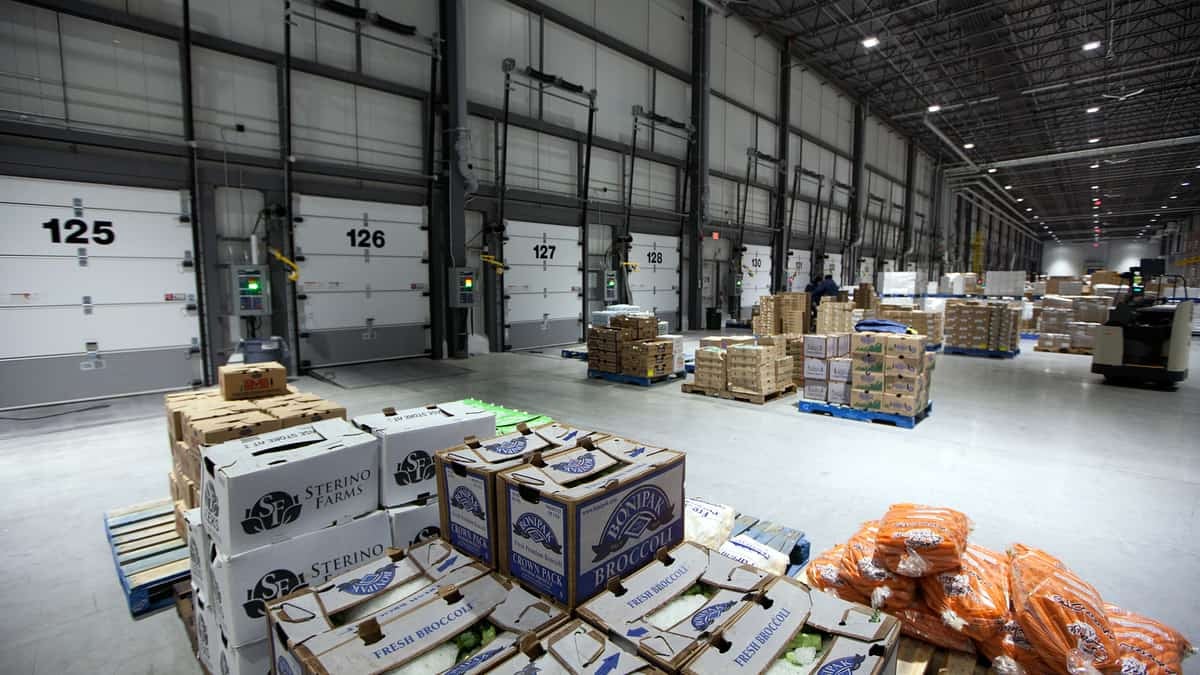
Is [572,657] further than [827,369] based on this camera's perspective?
No

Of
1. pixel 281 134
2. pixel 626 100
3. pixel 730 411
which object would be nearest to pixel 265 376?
pixel 730 411

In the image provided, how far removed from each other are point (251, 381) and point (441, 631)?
122 inches

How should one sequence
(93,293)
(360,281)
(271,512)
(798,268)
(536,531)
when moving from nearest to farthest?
1. (536,531)
2. (271,512)
3. (93,293)
4. (360,281)
5. (798,268)

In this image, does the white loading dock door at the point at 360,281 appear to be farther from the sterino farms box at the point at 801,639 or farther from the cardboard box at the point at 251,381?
the sterino farms box at the point at 801,639

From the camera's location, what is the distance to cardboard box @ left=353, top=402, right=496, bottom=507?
8.26 ft

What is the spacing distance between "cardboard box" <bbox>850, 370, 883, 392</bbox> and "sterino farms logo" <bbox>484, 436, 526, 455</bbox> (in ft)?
20.0

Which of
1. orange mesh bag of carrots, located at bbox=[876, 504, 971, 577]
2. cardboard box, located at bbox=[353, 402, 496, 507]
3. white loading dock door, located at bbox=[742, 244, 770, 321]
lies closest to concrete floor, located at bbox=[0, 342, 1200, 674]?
orange mesh bag of carrots, located at bbox=[876, 504, 971, 577]

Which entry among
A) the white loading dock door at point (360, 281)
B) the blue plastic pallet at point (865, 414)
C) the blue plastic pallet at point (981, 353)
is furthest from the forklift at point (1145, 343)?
the white loading dock door at point (360, 281)

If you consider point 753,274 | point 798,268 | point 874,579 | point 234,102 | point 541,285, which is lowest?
point 874,579

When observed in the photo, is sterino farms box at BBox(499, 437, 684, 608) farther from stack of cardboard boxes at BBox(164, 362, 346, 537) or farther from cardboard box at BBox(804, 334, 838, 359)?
cardboard box at BBox(804, 334, 838, 359)

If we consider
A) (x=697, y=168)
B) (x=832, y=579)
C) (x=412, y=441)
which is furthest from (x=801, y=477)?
(x=697, y=168)

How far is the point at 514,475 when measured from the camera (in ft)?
6.23

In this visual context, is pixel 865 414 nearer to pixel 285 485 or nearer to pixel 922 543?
pixel 922 543

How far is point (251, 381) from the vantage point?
384 centimetres
